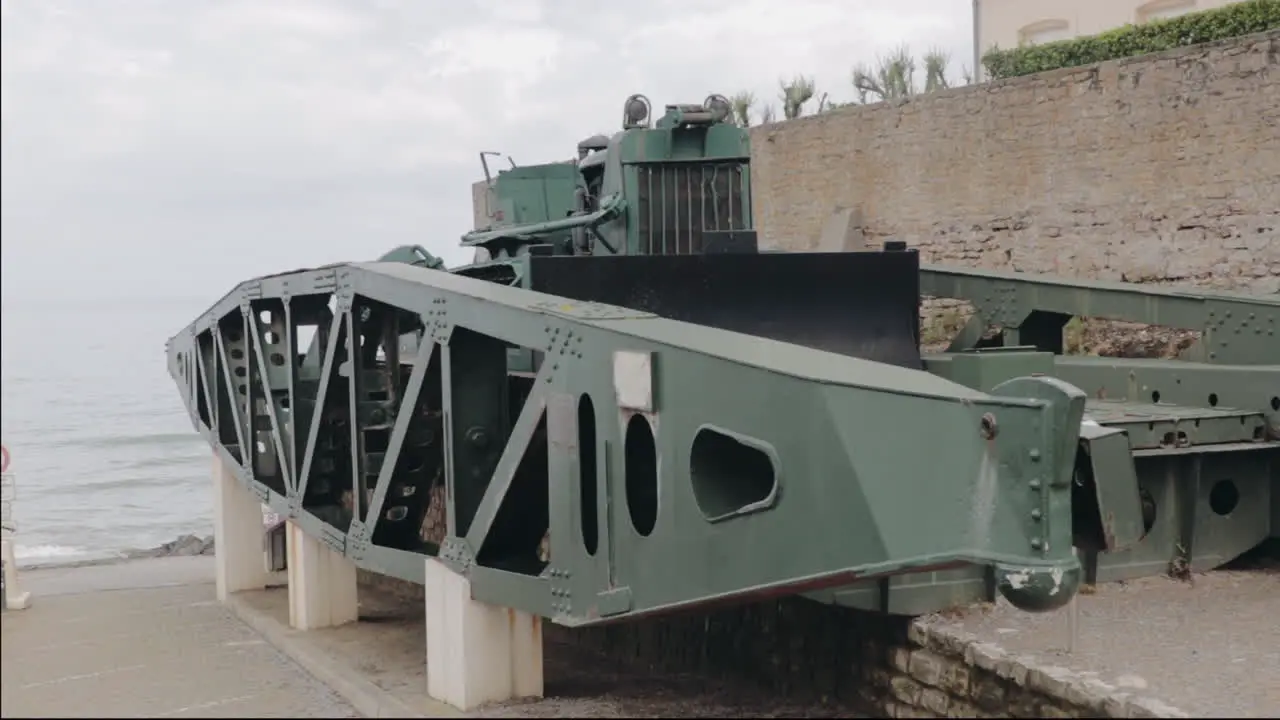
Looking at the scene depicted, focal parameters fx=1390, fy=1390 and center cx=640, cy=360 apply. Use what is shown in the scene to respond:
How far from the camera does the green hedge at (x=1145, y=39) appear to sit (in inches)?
549

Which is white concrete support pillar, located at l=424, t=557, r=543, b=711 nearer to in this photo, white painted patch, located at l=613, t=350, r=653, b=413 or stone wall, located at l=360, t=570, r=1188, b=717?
stone wall, located at l=360, t=570, r=1188, b=717

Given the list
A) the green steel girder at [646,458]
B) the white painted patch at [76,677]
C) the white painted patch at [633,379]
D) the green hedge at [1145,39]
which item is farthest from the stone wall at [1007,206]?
the white painted patch at [76,677]

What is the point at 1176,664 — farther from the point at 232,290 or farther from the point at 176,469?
the point at 176,469

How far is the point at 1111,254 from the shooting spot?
45.8 ft

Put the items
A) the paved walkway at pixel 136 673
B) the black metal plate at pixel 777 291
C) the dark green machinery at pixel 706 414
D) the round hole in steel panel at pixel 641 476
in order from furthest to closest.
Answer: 1. the black metal plate at pixel 777 291
2. the round hole in steel panel at pixel 641 476
3. the dark green machinery at pixel 706 414
4. the paved walkway at pixel 136 673

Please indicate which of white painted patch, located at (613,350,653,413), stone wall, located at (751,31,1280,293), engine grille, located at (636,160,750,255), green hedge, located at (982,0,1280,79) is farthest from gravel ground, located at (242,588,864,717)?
green hedge, located at (982,0,1280,79)

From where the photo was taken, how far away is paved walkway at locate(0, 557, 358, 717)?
371cm

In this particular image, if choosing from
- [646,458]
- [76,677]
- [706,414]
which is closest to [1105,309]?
[646,458]

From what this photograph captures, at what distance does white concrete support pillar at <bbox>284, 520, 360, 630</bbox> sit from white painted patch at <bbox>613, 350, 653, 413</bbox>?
3.94 meters

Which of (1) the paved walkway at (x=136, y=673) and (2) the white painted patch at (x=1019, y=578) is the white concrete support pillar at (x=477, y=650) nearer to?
(1) the paved walkway at (x=136, y=673)

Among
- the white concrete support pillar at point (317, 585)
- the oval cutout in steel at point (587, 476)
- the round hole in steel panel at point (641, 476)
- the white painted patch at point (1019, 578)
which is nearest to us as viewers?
the white painted patch at point (1019, 578)

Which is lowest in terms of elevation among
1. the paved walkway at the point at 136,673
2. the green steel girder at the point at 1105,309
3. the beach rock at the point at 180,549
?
the beach rock at the point at 180,549

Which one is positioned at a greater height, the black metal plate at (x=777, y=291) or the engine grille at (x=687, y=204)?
the engine grille at (x=687, y=204)

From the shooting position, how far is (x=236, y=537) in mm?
10883
